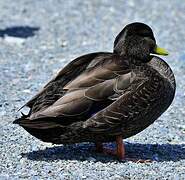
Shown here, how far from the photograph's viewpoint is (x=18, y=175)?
6680mm

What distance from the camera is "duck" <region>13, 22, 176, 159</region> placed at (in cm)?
691

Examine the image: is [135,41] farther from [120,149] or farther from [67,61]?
[67,61]

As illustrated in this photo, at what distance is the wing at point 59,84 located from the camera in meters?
7.03

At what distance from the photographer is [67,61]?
12625mm

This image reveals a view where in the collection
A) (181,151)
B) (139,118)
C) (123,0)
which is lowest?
(123,0)

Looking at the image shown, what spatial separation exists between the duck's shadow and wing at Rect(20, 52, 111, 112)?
0.52m

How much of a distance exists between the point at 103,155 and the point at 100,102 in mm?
711

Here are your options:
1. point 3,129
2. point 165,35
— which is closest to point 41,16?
point 165,35

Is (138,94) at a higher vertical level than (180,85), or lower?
higher

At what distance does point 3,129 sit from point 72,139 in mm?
1458

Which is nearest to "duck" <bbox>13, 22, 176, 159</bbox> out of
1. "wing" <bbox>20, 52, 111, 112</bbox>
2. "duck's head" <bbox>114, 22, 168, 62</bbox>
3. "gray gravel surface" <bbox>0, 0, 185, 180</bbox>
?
"wing" <bbox>20, 52, 111, 112</bbox>

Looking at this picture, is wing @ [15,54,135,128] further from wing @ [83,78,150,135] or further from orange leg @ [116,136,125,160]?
orange leg @ [116,136,125,160]

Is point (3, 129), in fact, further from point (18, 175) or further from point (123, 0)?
point (123, 0)

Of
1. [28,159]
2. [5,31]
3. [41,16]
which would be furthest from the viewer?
[41,16]
